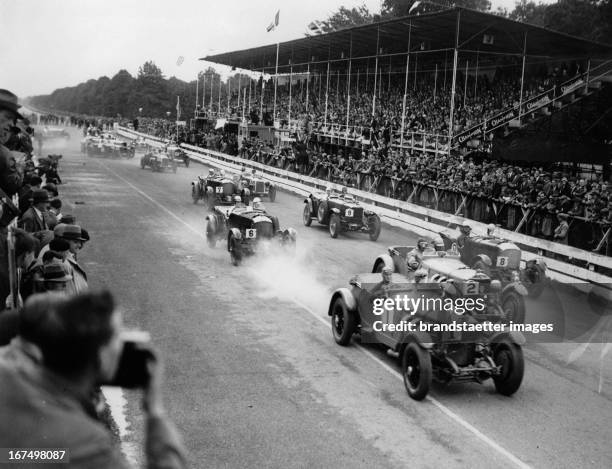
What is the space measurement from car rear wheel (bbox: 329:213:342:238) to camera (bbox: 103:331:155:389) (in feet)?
56.7

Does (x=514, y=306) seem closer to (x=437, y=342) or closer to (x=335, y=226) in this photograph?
(x=437, y=342)

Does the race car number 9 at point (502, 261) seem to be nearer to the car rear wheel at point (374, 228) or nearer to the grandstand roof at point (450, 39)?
the car rear wheel at point (374, 228)

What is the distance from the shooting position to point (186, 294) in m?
12.2

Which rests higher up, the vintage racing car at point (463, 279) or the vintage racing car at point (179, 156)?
the vintage racing car at point (179, 156)

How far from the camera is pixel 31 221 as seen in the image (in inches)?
341

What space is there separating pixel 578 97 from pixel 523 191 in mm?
11626

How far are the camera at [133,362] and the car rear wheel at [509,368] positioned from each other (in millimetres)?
6741

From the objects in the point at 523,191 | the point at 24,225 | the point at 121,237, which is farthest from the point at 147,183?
the point at 24,225

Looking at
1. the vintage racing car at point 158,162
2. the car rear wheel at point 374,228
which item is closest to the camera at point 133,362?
the car rear wheel at point 374,228

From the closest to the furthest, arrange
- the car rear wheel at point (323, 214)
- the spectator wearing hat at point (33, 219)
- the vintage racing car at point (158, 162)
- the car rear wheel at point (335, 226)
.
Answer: the spectator wearing hat at point (33, 219)
the car rear wheel at point (335, 226)
the car rear wheel at point (323, 214)
the vintage racing car at point (158, 162)

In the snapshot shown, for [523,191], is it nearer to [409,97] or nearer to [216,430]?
[216,430]

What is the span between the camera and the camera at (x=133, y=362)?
2.00m

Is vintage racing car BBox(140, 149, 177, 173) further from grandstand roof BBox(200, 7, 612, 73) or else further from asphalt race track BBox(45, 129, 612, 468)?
asphalt race track BBox(45, 129, 612, 468)

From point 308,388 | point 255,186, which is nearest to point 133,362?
point 308,388
